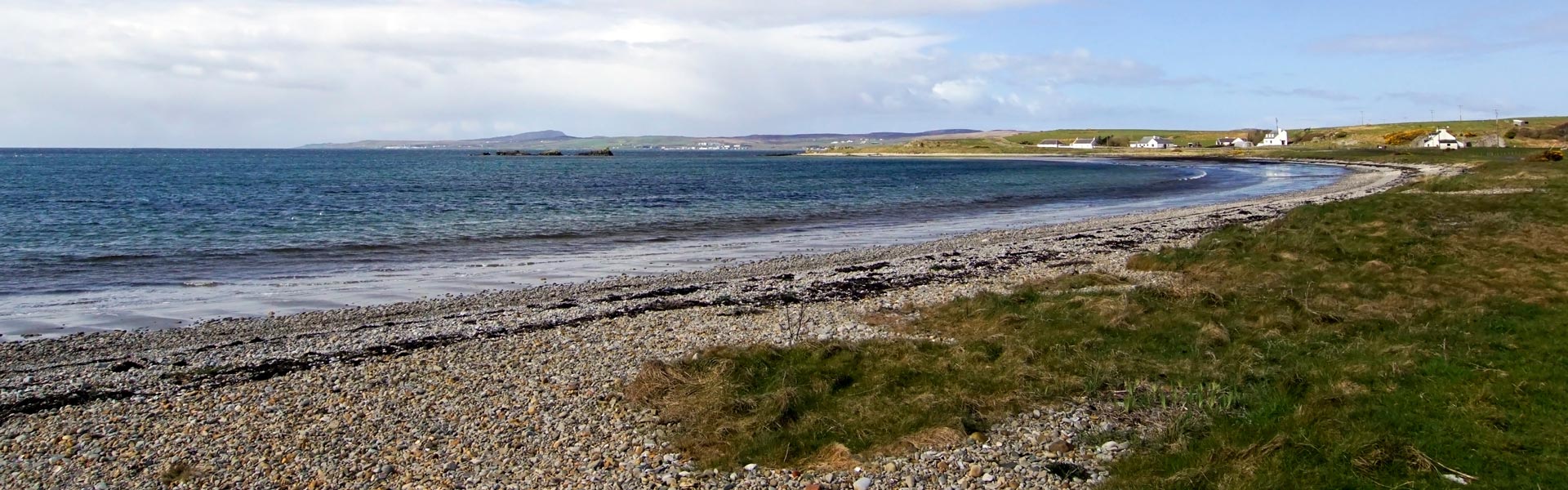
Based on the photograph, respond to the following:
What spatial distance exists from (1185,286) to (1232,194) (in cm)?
4808

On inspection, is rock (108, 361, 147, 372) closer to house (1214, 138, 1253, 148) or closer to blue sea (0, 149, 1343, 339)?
blue sea (0, 149, 1343, 339)

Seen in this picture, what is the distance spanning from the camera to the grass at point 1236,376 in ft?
27.2

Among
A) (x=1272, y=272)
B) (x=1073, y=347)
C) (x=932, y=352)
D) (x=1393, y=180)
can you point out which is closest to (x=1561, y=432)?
(x=1073, y=347)

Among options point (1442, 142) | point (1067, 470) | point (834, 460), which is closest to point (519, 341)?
point (834, 460)

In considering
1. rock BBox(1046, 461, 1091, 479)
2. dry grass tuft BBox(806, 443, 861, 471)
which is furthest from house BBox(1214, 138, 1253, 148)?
dry grass tuft BBox(806, 443, 861, 471)

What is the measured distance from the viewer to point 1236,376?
10969mm

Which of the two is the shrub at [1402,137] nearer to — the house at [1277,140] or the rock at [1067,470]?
the house at [1277,140]

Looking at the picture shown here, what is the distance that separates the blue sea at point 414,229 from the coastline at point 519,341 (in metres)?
2.67

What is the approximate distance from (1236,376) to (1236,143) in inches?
7848

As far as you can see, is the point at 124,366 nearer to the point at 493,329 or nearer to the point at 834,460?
the point at 493,329

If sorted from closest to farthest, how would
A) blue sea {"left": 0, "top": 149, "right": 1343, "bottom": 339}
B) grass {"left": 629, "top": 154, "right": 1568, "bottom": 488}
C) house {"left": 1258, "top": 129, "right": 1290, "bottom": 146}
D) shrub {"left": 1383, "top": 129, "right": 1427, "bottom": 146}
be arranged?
1. grass {"left": 629, "top": 154, "right": 1568, "bottom": 488}
2. blue sea {"left": 0, "top": 149, "right": 1343, "bottom": 339}
3. shrub {"left": 1383, "top": 129, "right": 1427, "bottom": 146}
4. house {"left": 1258, "top": 129, "right": 1290, "bottom": 146}

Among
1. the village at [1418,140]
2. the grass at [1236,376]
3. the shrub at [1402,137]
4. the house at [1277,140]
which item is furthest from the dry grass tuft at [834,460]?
the house at [1277,140]

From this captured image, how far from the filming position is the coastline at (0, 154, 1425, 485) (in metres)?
11.5

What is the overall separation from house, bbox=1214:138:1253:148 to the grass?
184 meters
